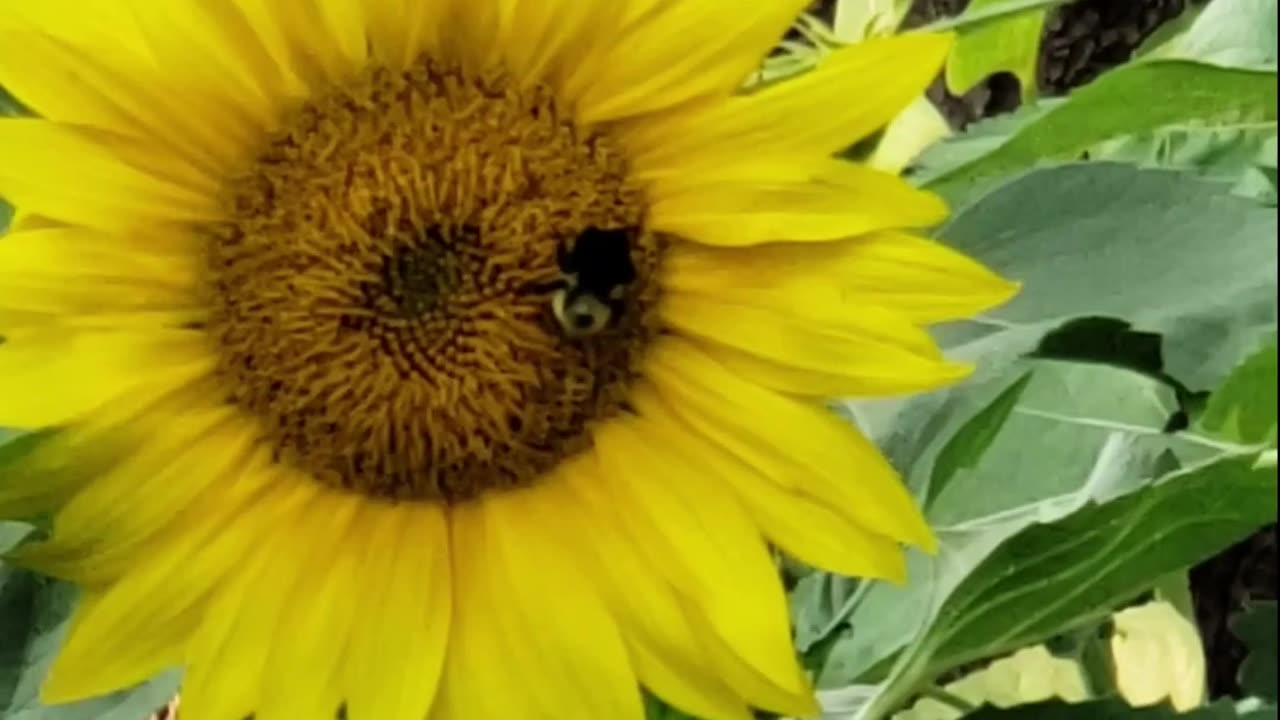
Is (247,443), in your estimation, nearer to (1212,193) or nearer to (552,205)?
(552,205)

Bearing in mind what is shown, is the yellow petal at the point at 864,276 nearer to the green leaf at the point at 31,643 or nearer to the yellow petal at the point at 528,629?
the yellow petal at the point at 528,629

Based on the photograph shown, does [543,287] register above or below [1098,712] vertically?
above

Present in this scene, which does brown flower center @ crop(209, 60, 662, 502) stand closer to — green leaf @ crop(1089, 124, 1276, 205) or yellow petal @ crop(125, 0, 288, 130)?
yellow petal @ crop(125, 0, 288, 130)

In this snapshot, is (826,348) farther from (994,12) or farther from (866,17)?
(866,17)

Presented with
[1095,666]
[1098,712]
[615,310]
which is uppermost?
[615,310]

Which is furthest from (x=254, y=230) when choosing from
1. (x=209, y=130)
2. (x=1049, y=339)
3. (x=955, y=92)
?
(x=955, y=92)

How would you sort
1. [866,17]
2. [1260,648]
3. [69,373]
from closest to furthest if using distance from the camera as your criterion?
[1260,648], [69,373], [866,17]

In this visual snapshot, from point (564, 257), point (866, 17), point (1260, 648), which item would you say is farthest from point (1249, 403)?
point (866, 17)
